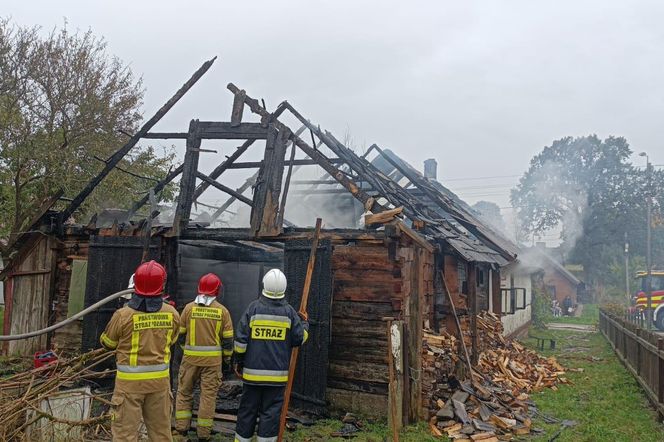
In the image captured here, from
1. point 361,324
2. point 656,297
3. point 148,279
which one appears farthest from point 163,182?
point 656,297

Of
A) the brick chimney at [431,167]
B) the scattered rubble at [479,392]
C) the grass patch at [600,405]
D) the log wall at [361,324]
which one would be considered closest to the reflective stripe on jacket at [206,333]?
the log wall at [361,324]

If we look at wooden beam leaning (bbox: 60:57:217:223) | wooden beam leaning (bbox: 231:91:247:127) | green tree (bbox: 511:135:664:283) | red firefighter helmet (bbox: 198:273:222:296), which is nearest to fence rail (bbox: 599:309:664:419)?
red firefighter helmet (bbox: 198:273:222:296)

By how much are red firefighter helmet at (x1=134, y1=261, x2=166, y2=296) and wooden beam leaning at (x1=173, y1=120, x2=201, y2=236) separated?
13.2 feet

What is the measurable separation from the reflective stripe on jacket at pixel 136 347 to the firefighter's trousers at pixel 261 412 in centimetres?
112

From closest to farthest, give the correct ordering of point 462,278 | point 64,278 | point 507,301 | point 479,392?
point 479,392, point 64,278, point 462,278, point 507,301

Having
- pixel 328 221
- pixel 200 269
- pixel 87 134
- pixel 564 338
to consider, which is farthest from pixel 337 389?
pixel 564 338

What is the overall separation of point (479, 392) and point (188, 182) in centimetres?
595

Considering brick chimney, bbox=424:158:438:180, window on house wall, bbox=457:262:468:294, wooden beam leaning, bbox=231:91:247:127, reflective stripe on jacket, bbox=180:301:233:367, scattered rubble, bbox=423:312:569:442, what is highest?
brick chimney, bbox=424:158:438:180

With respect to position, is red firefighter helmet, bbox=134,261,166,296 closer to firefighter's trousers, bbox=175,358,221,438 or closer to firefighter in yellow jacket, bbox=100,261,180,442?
firefighter in yellow jacket, bbox=100,261,180,442

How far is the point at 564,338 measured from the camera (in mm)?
20531

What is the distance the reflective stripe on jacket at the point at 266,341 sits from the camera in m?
5.49

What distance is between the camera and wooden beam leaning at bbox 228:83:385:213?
7950mm

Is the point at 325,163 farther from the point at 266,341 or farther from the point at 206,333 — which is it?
the point at 266,341

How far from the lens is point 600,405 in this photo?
937cm
